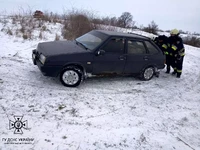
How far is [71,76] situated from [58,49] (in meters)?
0.85

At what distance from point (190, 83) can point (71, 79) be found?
4484 millimetres

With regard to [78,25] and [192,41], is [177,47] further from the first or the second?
[192,41]

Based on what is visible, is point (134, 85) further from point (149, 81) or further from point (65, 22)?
point (65, 22)

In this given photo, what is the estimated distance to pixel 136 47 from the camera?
6270 millimetres

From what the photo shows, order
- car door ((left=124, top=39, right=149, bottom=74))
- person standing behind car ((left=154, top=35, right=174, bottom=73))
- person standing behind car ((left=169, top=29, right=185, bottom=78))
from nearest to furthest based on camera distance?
car door ((left=124, top=39, right=149, bottom=74)) < person standing behind car ((left=169, top=29, right=185, bottom=78)) < person standing behind car ((left=154, top=35, right=174, bottom=73))

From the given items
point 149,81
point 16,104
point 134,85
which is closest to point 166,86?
point 149,81

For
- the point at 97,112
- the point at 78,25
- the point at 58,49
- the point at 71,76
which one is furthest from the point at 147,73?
the point at 78,25

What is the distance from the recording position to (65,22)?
12.1m

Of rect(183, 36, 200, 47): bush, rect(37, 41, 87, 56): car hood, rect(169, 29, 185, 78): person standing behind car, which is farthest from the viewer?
rect(183, 36, 200, 47): bush

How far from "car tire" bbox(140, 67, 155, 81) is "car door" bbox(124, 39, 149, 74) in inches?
9.2

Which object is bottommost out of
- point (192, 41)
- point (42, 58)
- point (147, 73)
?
point (147, 73)

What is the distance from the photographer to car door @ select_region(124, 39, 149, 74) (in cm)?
→ 609

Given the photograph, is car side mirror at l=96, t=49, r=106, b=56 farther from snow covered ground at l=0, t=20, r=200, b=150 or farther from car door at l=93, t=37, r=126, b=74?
snow covered ground at l=0, t=20, r=200, b=150

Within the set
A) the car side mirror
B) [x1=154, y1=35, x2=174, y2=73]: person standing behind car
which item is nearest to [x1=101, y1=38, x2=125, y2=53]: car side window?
the car side mirror
